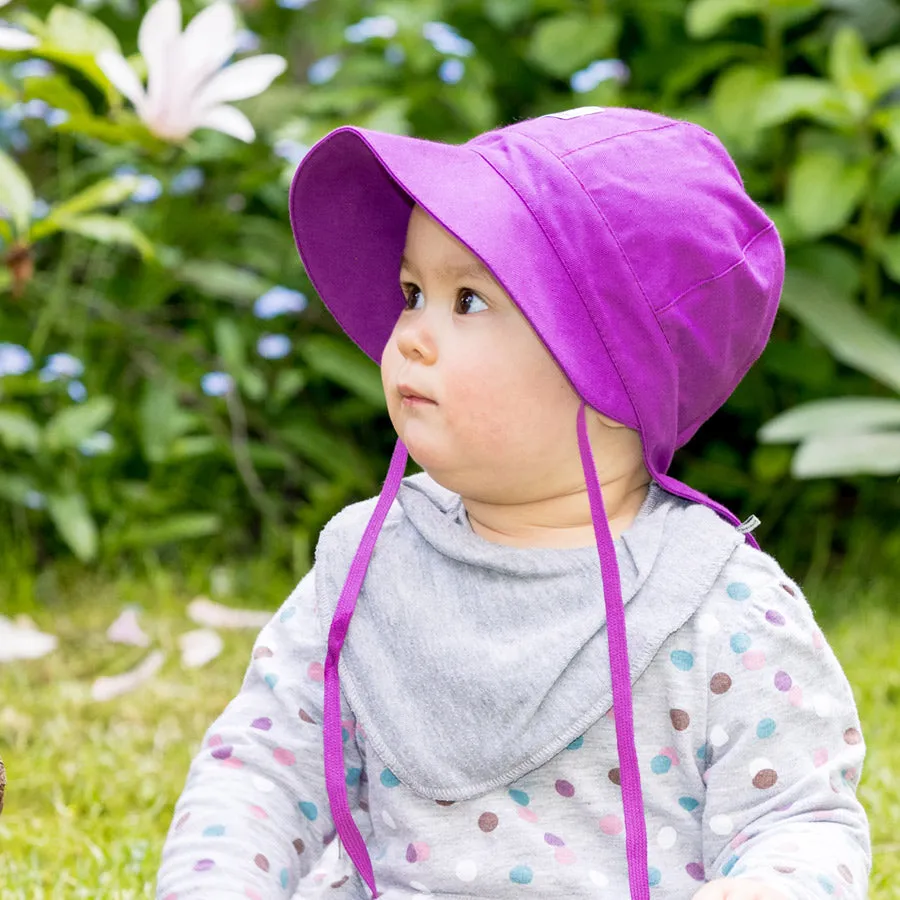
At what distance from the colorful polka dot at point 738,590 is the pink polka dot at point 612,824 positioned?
22 cm

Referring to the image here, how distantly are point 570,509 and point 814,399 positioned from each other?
83.8 inches

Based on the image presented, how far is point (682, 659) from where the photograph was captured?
134cm

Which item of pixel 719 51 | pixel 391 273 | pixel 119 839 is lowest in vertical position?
pixel 119 839

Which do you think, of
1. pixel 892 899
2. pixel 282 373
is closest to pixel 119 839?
pixel 892 899

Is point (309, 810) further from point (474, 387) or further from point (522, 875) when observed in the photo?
point (474, 387)

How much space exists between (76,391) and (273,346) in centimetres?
42

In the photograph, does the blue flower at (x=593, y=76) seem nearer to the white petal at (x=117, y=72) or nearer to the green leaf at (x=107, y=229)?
the green leaf at (x=107, y=229)

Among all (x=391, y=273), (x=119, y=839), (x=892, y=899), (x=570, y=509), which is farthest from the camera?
(x=119, y=839)

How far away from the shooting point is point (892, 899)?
1732 millimetres

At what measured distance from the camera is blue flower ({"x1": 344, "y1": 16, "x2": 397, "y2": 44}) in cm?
332

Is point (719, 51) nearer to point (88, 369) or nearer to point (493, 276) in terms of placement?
point (88, 369)

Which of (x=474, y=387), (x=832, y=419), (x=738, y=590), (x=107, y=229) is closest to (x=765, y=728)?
(x=738, y=590)

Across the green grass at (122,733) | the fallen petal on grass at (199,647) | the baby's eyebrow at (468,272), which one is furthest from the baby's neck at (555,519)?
the fallen petal on grass at (199,647)

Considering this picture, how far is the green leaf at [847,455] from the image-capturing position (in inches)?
112
